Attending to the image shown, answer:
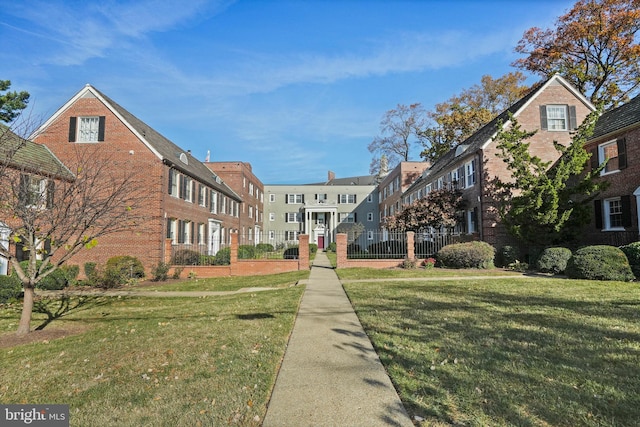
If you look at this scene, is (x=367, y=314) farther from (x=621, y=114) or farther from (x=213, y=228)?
(x=213, y=228)

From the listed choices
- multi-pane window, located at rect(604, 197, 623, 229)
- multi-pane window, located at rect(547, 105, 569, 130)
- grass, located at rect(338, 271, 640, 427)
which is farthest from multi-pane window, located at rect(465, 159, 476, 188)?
grass, located at rect(338, 271, 640, 427)

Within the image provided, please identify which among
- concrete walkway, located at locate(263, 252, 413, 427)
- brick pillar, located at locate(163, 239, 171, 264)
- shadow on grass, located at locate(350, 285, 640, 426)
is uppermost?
brick pillar, located at locate(163, 239, 171, 264)

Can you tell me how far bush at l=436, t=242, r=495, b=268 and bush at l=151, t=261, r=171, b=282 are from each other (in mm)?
13995

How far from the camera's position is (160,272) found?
16.8m

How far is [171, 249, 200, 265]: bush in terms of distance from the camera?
18.5 m

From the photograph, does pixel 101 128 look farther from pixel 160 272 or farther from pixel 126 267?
pixel 160 272

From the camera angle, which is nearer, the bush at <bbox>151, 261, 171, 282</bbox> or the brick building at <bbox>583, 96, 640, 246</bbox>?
the brick building at <bbox>583, 96, 640, 246</bbox>

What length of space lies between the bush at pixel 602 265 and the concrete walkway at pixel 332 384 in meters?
10.7

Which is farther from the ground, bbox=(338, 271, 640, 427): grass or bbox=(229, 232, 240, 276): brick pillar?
bbox=(229, 232, 240, 276): brick pillar

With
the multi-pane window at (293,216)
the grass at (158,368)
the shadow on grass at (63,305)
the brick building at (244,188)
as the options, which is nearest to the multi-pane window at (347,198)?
the multi-pane window at (293,216)

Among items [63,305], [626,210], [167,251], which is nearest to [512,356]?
[63,305]

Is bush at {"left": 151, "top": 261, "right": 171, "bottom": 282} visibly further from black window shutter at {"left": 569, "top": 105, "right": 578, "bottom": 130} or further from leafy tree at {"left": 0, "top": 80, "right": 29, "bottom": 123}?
black window shutter at {"left": 569, "top": 105, "right": 578, "bottom": 130}

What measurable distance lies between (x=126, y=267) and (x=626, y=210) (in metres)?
23.1

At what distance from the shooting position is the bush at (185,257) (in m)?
18.5
